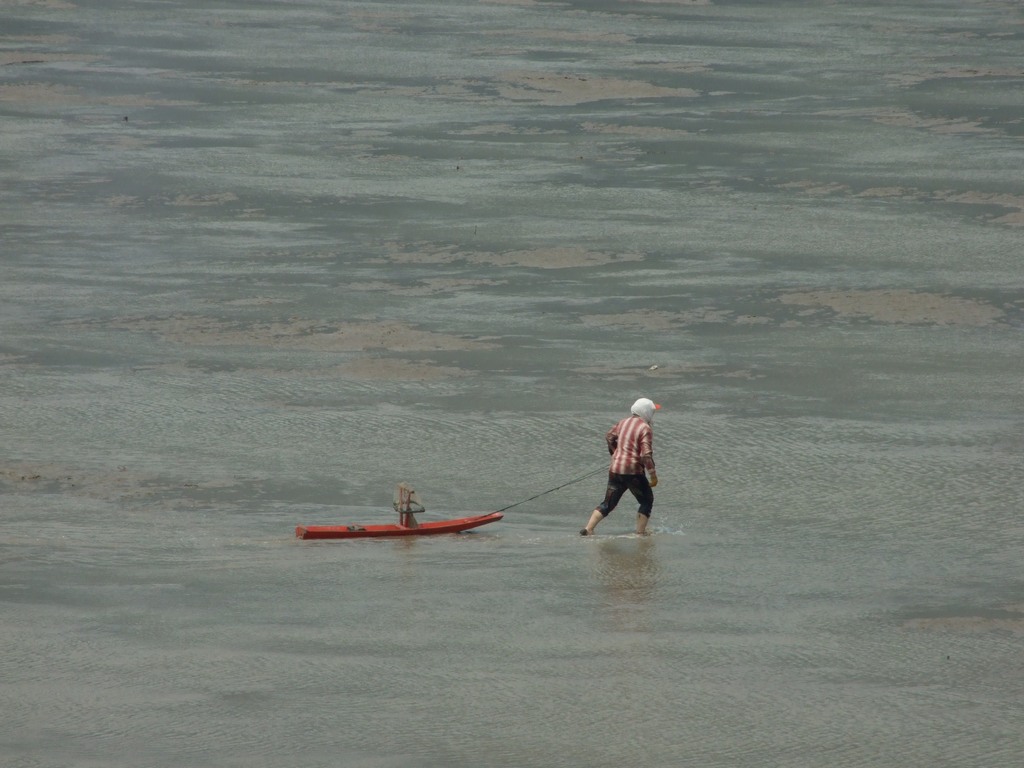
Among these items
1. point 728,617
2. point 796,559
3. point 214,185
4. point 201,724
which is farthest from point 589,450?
point 214,185

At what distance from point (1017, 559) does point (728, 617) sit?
2.68m

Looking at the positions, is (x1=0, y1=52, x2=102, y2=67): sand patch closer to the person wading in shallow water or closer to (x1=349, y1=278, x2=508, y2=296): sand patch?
(x1=349, y1=278, x2=508, y2=296): sand patch

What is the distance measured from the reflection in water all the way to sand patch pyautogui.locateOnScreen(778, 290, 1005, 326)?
7.32 meters

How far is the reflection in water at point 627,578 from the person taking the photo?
11133 millimetres

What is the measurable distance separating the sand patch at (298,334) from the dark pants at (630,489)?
527 centimetres

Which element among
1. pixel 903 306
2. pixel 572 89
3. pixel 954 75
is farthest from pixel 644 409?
pixel 954 75

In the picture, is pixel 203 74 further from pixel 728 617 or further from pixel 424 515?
pixel 728 617

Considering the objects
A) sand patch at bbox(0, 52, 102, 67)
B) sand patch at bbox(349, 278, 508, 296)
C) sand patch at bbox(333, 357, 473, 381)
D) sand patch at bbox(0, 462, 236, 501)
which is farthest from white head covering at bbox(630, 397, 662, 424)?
sand patch at bbox(0, 52, 102, 67)

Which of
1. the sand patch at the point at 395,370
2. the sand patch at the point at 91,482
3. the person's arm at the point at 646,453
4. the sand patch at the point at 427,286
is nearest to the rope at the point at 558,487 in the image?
the person's arm at the point at 646,453

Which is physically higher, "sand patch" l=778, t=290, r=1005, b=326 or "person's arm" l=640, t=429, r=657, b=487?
"sand patch" l=778, t=290, r=1005, b=326

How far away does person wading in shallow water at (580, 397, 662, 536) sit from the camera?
44.8 feet

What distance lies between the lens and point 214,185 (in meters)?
25.2

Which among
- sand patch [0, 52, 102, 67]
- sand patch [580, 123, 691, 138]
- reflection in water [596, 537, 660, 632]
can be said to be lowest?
reflection in water [596, 537, 660, 632]

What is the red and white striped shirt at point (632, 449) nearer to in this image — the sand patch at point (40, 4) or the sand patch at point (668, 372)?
the sand patch at point (668, 372)
